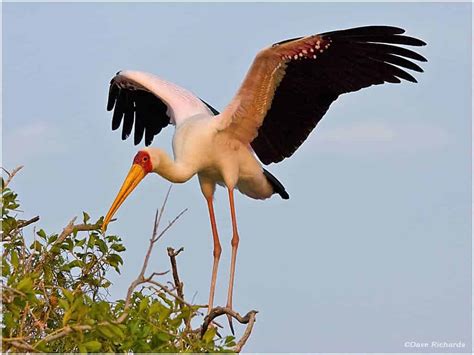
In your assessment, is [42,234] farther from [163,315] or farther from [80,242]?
[163,315]

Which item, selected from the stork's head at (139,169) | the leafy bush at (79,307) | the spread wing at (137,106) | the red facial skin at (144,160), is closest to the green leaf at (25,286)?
the leafy bush at (79,307)

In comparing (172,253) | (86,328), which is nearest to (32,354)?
(86,328)

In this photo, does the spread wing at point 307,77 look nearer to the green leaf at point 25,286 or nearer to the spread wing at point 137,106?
the spread wing at point 137,106

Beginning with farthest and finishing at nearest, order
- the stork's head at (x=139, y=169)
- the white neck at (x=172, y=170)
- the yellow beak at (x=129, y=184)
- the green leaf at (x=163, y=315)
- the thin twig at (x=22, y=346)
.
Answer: the white neck at (x=172, y=170)
the stork's head at (x=139, y=169)
the yellow beak at (x=129, y=184)
the green leaf at (x=163, y=315)
the thin twig at (x=22, y=346)

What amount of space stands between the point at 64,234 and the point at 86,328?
60.9 inches

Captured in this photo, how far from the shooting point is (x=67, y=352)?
411cm

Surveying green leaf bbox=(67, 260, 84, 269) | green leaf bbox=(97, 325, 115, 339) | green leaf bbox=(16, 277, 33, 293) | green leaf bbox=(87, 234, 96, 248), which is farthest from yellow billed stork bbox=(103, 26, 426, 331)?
green leaf bbox=(97, 325, 115, 339)

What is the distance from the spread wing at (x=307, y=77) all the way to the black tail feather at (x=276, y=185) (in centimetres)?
34

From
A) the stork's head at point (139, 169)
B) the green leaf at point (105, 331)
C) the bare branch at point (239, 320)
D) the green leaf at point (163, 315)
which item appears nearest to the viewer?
the green leaf at point (105, 331)

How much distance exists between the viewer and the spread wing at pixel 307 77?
631 centimetres

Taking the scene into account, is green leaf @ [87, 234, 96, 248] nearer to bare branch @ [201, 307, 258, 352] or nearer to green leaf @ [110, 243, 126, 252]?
green leaf @ [110, 243, 126, 252]

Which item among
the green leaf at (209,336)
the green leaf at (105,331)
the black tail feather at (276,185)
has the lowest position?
the green leaf at (105,331)

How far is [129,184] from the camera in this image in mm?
6230

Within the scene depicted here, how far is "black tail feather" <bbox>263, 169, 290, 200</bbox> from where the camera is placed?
7.32m
